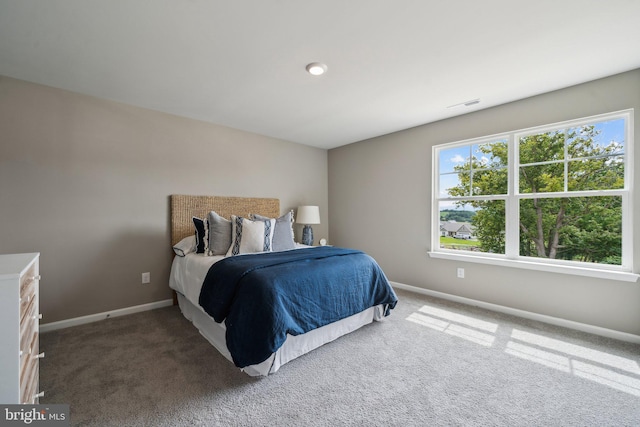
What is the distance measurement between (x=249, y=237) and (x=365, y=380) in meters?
1.68

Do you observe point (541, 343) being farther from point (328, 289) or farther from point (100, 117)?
point (100, 117)

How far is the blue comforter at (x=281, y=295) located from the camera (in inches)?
69.2

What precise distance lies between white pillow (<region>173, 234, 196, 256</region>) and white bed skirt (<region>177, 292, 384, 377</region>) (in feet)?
1.54

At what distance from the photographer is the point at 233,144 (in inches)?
147

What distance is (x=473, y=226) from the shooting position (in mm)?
3332

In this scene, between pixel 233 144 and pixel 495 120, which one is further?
pixel 233 144

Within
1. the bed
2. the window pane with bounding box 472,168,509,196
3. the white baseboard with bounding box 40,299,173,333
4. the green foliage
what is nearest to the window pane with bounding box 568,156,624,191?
the green foliage

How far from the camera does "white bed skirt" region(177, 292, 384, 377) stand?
6.09 ft

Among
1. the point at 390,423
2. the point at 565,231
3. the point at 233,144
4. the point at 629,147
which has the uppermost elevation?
the point at 233,144

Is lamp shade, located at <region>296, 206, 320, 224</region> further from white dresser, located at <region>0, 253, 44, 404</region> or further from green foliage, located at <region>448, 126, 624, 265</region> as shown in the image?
white dresser, located at <region>0, 253, 44, 404</region>

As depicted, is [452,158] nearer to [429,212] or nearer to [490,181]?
[490,181]

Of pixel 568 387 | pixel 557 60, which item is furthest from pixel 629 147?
pixel 568 387

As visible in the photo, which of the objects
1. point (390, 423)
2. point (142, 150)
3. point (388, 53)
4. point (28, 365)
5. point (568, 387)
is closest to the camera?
point (28, 365)

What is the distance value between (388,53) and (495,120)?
180 cm
